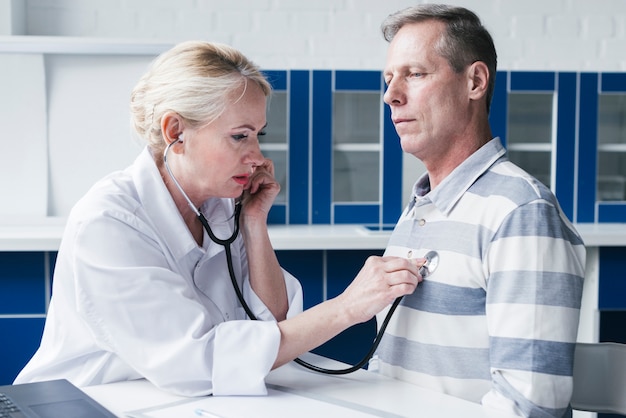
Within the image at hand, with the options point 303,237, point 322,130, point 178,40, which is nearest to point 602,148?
point 322,130

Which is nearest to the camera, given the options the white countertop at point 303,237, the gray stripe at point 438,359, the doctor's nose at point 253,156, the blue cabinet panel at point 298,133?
the gray stripe at point 438,359

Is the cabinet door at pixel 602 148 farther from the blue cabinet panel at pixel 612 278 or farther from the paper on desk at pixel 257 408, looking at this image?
the paper on desk at pixel 257 408

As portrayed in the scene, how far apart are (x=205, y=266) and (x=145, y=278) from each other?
292 mm

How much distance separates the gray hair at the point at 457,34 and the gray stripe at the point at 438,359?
0.54 meters

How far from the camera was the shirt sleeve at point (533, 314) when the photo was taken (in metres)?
1.15

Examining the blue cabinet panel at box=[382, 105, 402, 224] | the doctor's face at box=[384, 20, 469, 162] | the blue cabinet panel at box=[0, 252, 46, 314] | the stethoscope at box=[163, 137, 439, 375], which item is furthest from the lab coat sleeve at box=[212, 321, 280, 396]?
the blue cabinet panel at box=[382, 105, 402, 224]

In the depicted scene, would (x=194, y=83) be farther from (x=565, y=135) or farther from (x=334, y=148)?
(x=565, y=135)

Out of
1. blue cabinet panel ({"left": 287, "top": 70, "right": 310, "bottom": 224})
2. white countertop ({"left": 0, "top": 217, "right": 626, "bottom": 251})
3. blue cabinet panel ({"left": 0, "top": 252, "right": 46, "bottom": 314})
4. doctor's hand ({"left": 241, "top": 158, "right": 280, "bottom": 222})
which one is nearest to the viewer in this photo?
doctor's hand ({"left": 241, "top": 158, "right": 280, "bottom": 222})

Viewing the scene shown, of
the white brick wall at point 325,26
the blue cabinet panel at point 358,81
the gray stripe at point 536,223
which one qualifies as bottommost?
the gray stripe at point 536,223

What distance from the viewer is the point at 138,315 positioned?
1248mm

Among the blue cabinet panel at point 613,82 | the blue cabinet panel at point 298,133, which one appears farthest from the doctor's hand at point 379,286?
the blue cabinet panel at point 613,82

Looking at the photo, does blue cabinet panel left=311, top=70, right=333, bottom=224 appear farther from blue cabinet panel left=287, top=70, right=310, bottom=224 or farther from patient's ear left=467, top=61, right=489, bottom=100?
patient's ear left=467, top=61, right=489, bottom=100

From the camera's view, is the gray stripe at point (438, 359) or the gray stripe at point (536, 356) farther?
the gray stripe at point (438, 359)

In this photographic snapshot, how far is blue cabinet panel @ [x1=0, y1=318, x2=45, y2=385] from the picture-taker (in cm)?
285
